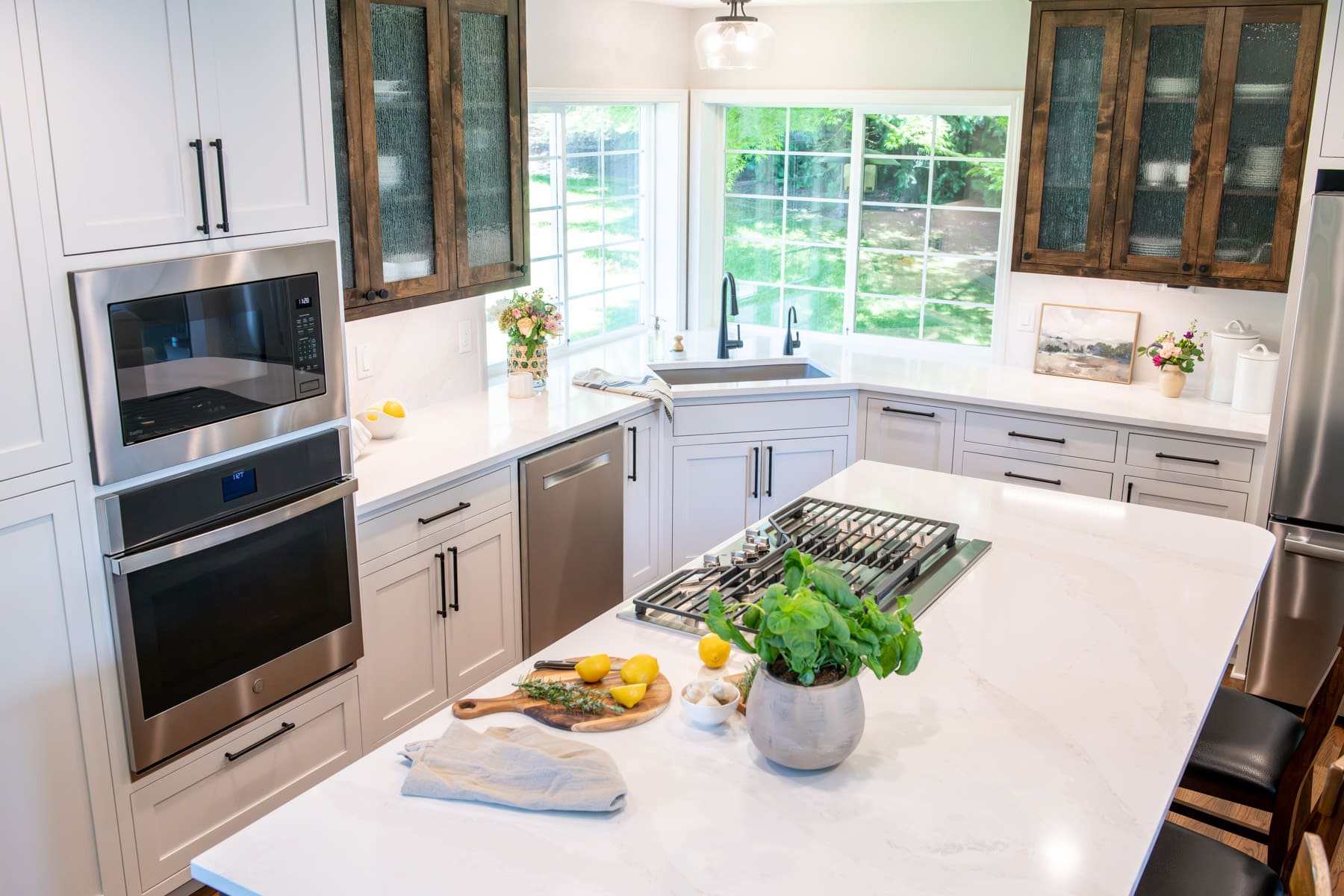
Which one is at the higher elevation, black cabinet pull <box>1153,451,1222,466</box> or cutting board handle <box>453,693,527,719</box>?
cutting board handle <box>453,693,527,719</box>

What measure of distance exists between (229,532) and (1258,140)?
11.8 feet

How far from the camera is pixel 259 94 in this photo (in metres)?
2.57

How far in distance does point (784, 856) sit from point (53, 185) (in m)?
1.84

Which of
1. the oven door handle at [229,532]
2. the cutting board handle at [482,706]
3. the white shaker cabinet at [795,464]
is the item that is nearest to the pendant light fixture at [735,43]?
the white shaker cabinet at [795,464]

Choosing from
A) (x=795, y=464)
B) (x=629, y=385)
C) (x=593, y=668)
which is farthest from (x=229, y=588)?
(x=795, y=464)

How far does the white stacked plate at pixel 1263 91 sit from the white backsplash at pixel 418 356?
9.23ft

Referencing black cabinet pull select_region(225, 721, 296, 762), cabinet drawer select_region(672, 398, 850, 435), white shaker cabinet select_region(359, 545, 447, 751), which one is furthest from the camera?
cabinet drawer select_region(672, 398, 850, 435)

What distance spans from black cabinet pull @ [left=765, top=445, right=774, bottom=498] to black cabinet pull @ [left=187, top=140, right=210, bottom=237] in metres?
2.48

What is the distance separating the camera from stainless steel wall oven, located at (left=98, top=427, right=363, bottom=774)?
Result: 2.45 metres

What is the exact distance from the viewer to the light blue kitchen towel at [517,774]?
1.69 meters

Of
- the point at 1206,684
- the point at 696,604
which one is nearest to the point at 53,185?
the point at 696,604

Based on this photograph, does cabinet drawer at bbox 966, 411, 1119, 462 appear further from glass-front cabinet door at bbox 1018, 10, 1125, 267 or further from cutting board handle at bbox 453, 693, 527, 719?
cutting board handle at bbox 453, 693, 527, 719

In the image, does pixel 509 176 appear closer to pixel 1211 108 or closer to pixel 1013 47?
pixel 1013 47

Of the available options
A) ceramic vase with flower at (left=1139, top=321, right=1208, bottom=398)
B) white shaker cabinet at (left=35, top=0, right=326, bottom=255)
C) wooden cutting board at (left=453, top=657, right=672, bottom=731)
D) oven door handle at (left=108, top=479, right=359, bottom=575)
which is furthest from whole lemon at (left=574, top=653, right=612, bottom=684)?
ceramic vase with flower at (left=1139, top=321, right=1208, bottom=398)
